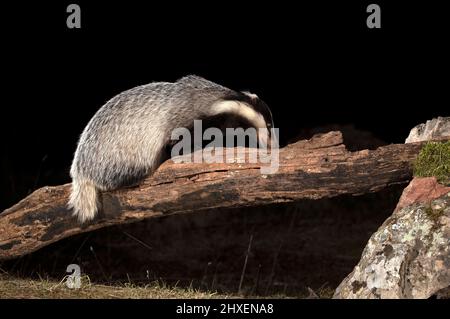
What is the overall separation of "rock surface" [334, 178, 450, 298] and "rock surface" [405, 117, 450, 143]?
0.51m

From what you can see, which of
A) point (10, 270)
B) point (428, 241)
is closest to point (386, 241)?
point (428, 241)

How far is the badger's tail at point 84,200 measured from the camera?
16.5ft

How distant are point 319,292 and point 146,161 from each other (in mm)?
1895

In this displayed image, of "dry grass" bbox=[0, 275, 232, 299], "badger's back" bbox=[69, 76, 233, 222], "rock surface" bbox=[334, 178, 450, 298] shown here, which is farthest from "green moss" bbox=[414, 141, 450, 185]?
"dry grass" bbox=[0, 275, 232, 299]

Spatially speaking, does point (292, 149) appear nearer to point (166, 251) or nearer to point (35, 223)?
point (35, 223)

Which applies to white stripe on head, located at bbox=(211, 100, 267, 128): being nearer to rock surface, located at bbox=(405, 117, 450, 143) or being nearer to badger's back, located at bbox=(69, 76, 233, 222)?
badger's back, located at bbox=(69, 76, 233, 222)

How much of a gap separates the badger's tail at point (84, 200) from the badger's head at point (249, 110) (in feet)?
3.70

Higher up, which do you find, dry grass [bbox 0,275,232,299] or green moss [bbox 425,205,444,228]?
green moss [bbox 425,205,444,228]

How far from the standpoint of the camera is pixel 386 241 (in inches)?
173

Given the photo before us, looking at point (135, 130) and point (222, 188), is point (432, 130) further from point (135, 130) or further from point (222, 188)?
point (135, 130)

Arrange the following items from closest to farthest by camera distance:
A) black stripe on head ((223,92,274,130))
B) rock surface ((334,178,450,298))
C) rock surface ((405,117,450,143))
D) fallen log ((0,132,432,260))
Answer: rock surface ((334,178,450,298)), fallen log ((0,132,432,260)), rock surface ((405,117,450,143)), black stripe on head ((223,92,274,130))

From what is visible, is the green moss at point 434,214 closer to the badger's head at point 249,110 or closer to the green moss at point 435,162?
the green moss at point 435,162


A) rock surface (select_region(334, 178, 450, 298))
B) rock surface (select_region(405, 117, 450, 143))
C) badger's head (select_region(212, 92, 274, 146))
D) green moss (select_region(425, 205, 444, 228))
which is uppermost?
badger's head (select_region(212, 92, 274, 146))

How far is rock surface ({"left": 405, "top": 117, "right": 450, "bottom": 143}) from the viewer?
4867mm
